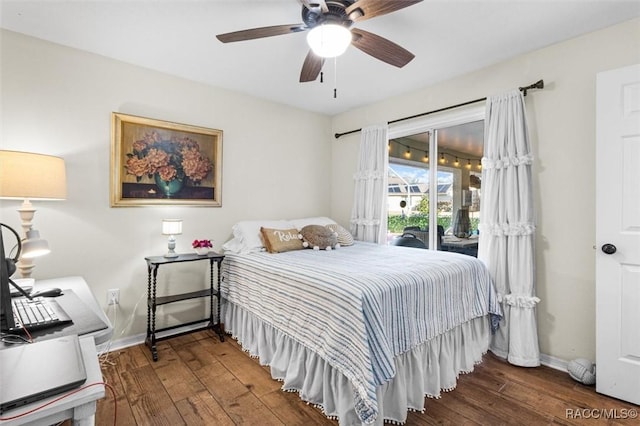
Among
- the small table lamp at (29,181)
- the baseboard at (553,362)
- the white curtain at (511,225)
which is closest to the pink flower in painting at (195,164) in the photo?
the small table lamp at (29,181)

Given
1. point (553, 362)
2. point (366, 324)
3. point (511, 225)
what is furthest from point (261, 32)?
point (553, 362)

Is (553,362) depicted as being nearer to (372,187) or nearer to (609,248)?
(609,248)

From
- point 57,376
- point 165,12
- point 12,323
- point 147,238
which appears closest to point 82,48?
point 165,12

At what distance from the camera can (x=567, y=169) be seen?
237cm

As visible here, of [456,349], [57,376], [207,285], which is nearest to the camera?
[57,376]

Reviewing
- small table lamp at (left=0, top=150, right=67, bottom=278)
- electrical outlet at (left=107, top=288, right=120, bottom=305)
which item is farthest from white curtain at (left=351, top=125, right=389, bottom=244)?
A: small table lamp at (left=0, top=150, right=67, bottom=278)

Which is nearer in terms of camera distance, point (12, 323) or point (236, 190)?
point (12, 323)

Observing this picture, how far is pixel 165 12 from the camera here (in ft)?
6.74

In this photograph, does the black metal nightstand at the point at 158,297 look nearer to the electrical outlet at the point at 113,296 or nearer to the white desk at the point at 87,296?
the electrical outlet at the point at 113,296

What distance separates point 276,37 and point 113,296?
252 centimetres

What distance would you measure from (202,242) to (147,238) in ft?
1.62

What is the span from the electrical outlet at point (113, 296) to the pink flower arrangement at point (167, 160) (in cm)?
98

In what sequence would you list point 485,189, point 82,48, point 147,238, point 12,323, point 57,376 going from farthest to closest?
point 147,238 → point 485,189 → point 82,48 → point 12,323 → point 57,376

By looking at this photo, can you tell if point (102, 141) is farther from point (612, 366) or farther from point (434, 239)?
point (612, 366)
